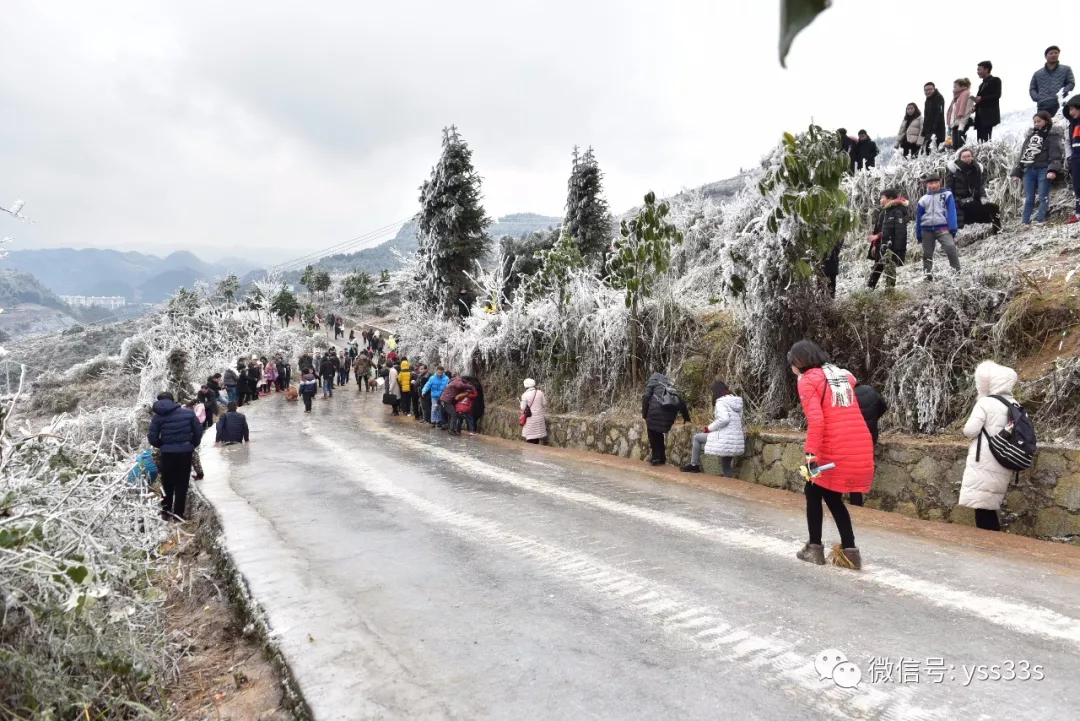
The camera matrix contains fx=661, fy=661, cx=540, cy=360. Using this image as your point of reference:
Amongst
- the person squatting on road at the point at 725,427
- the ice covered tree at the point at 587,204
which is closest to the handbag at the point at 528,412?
the person squatting on road at the point at 725,427

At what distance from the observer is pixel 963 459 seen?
261 inches

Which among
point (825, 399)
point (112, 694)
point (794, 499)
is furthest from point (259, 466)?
point (825, 399)

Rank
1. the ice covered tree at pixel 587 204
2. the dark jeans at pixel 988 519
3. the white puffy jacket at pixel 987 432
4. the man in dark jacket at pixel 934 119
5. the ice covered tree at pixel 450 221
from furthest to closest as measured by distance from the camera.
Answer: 1. the ice covered tree at pixel 587 204
2. the ice covered tree at pixel 450 221
3. the man in dark jacket at pixel 934 119
4. the dark jeans at pixel 988 519
5. the white puffy jacket at pixel 987 432

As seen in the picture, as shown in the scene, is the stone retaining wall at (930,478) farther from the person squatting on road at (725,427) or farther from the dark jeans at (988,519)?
the person squatting on road at (725,427)

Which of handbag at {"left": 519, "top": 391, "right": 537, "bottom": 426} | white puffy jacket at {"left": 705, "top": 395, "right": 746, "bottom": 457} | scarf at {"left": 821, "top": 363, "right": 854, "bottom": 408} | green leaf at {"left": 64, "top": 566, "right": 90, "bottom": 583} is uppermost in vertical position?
scarf at {"left": 821, "top": 363, "right": 854, "bottom": 408}

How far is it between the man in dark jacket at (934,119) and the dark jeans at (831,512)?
1133cm

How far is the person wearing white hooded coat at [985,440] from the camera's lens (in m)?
5.79

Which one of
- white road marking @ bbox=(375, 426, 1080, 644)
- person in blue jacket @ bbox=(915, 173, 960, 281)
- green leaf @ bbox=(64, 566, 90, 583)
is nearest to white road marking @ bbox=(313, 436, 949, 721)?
white road marking @ bbox=(375, 426, 1080, 644)

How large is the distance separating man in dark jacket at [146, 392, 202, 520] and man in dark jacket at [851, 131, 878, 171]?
1385 centimetres

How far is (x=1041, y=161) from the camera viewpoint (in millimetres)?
9844

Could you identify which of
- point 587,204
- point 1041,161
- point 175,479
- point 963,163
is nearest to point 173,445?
point 175,479

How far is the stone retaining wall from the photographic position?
593 cm

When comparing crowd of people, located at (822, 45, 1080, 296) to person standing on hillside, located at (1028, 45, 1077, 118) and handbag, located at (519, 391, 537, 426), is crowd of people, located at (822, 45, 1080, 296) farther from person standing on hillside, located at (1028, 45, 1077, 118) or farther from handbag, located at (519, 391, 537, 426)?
handbag, located at (519, 391, 537, 426)

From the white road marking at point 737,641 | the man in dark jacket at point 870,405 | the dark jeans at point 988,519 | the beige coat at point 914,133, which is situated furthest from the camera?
the beige coat at point 914,133
